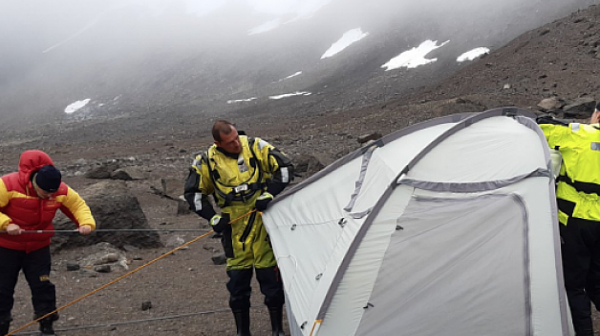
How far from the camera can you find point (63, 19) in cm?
10150

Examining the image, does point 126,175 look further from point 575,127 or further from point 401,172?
point 575,127

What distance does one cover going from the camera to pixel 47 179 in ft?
15.3

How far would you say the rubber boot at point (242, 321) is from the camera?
4.91 metres

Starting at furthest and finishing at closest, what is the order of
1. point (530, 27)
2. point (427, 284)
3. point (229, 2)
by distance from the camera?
point (229, 2), point (530, 27), point (427, 284)

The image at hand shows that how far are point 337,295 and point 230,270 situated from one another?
4.26ft

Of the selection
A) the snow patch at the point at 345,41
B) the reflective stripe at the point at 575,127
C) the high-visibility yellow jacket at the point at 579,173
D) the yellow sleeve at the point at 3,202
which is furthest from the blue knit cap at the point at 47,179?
the snow patch at the point at 345,41

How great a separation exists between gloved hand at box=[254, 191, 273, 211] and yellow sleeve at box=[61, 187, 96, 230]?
154cm

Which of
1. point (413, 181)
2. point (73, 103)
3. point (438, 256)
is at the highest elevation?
point (413, 181)

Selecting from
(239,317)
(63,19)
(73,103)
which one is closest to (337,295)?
(239,317)

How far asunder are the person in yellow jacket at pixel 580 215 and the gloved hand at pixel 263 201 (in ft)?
7.64

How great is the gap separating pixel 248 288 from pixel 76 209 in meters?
1.77

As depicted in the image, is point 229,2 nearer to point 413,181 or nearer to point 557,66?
point 557,66

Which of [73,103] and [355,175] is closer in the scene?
[355,175]

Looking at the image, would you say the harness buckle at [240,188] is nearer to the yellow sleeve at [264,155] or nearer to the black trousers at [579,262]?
the yellow sleeve at [264,155]
